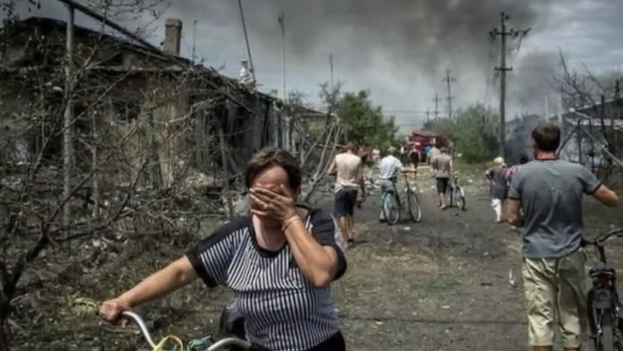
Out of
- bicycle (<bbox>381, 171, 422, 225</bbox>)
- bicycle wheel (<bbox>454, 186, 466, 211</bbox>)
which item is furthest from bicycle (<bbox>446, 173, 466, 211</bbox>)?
bicycle (<bbox>381, 171, 422, 225</bbox>)

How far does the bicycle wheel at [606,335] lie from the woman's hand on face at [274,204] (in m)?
3.18

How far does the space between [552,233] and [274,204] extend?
3.31 metres

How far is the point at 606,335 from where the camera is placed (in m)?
5.73

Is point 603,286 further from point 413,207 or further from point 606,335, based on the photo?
point 413,207

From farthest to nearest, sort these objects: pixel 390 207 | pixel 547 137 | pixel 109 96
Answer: pixel 390 207, pixel 109 96, pixel 547 137

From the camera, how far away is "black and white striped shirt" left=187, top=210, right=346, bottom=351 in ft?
10.7

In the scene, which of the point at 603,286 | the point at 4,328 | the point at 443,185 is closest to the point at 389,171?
the point at 443,185

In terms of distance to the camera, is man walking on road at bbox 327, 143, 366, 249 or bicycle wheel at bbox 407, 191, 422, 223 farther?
bicycle wheel at bbox 407, 191, 422, 223

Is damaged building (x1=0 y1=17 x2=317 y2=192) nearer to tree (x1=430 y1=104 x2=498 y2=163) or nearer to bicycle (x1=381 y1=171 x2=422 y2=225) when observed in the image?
bicycle (x1=381 y1=171 x2=422 y2=225)

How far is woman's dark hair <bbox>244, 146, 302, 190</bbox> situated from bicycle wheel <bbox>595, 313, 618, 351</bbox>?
308 cm

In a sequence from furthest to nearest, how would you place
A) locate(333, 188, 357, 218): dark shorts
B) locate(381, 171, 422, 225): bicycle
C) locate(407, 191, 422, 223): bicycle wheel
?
locate(407, 191, 422, 223): bicycle wheel < locate(381, 171, 422, 225): bicycle < locate(333, 188, 357, 218): dark shorts

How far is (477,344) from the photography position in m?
8.02

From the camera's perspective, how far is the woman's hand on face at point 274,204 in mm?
3156

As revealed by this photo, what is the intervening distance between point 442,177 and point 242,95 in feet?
37.5
